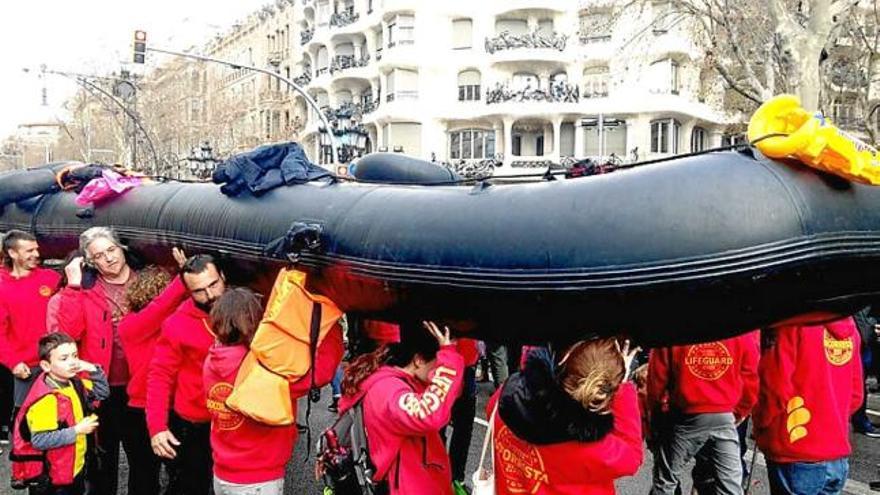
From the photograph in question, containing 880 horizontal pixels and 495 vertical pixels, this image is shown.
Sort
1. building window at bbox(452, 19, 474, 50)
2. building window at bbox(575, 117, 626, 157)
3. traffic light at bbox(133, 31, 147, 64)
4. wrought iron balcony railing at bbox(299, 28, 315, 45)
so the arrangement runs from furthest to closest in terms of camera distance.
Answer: wrought iron balcony railing at bbox(299, 28, 315, 45)
building window at bbox(452, 19, 474, 50)
building window at bbox(575, 117, 626, 157)
traffic light at bbox(133, 31, 147, 64)

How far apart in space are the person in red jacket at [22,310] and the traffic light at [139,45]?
16.1 metres

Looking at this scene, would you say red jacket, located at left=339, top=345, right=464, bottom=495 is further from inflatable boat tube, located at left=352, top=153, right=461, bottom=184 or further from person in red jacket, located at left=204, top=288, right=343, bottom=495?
inflatable boat tube, located at left=352, top=153, right=461, bottom=184

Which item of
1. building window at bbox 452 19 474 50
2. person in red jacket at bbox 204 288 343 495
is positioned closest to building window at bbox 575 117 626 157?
building window at bbox 452 19 474 50

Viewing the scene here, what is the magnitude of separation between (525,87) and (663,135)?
22.4 ft

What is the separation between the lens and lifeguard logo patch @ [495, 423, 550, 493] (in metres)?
2.82

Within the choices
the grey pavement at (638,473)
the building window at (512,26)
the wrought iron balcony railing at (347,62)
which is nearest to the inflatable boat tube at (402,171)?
the grey pavement at (638,473)

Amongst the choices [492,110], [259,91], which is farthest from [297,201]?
[259,91]

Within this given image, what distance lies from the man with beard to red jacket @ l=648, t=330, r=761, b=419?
2275mm

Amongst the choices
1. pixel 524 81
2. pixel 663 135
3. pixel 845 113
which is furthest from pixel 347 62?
pixel 845 113

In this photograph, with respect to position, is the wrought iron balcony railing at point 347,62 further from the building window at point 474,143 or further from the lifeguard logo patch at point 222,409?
the lifeguard logo patch at point 222,409

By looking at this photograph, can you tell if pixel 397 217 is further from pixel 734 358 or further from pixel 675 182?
pixel 734 358

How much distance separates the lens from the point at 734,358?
13.0 feet

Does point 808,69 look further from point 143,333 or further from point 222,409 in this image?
point 222,409

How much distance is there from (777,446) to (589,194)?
1.85m
